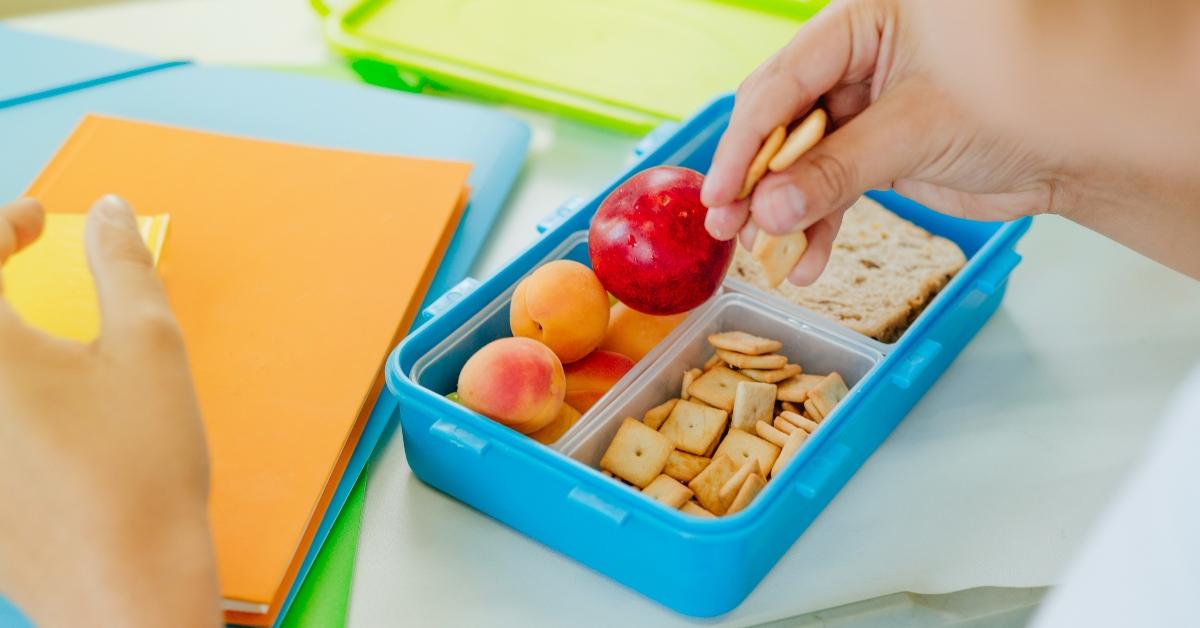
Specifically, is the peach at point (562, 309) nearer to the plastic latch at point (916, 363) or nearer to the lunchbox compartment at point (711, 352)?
the lunchbox compartment at point (711, 352)

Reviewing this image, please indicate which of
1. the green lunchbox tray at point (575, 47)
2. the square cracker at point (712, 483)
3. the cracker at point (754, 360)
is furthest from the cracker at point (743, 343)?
the green lunchbox tray at point (575, 47)

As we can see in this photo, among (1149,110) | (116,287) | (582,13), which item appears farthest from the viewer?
(582,13)

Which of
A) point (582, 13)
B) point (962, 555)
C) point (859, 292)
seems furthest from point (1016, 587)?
point (582, 13)

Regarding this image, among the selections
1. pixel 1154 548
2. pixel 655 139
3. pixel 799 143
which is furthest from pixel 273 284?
pixel 1154 548

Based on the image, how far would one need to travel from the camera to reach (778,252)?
71 cm

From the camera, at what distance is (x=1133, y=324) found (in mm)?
946

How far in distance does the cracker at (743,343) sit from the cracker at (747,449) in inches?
2.9

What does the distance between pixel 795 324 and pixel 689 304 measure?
0.32 feet

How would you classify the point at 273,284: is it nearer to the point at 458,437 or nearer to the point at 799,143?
the point at 458,437

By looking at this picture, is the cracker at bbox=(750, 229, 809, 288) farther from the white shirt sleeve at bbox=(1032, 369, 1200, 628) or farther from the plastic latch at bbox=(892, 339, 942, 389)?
the white shirt sleeve at bbox=(1032, 369, 1200, 628)

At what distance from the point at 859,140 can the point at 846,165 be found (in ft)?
0.06

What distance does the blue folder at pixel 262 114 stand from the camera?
1082mm

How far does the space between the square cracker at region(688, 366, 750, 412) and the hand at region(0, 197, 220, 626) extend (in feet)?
1.27

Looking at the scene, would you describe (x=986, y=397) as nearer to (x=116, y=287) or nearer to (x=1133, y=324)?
(x=1133, y=324)
